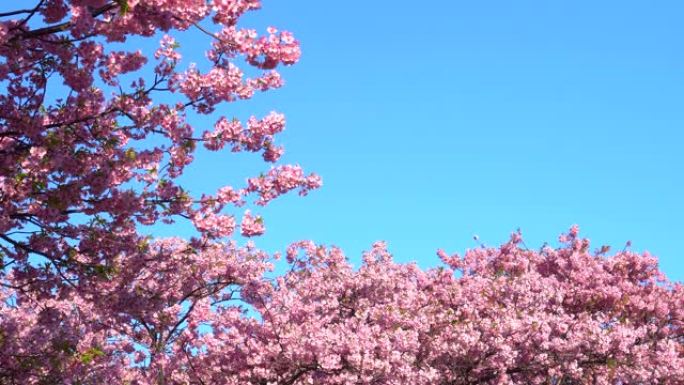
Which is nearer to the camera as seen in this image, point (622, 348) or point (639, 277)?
point (622, 348)

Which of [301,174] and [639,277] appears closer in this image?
[301,174]

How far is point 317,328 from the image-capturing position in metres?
14.2

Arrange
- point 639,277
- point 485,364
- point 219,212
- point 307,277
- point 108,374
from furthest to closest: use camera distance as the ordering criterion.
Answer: point 639,277, point 307,277, point 485,364, point 108,374, point 219,212

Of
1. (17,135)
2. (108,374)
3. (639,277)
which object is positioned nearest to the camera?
(17,135)

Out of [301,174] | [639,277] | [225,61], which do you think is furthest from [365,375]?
[639,277]

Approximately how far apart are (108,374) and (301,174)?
17.1ft

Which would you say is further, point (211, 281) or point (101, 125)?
point (211, 281)

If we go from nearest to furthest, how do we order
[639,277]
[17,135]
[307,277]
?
[17,135], [307,277], [639,277]

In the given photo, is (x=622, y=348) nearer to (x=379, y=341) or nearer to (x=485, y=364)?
(x=485, y=364)

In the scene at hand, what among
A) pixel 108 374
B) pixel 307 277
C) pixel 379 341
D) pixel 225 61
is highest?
pixel 307 277

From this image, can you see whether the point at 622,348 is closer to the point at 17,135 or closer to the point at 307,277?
the point at 307,277

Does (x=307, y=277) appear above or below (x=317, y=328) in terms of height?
above

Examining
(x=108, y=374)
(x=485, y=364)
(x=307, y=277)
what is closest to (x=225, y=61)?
(x=108, y=374)

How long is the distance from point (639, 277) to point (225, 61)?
18948mm
